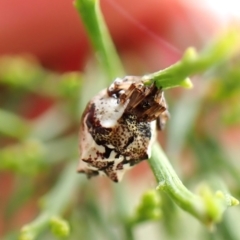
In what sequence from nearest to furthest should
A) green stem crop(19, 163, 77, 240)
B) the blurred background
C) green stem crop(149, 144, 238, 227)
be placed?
green stem crop(149, 144, 238, 227), green stem crop(19, 163, 77, 240), the blurred background

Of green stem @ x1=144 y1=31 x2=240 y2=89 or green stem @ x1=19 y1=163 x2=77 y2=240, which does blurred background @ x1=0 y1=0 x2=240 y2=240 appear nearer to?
green stem @ x1=19 y1=163 x2=77 y2=240

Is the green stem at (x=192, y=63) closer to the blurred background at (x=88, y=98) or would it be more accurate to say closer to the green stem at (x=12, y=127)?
the blurred background at (x=88, y=98)

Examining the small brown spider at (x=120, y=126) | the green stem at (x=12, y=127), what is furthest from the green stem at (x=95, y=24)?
the green stem at (x=12, y=127)

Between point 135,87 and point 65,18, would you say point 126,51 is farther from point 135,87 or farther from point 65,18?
point 135,87

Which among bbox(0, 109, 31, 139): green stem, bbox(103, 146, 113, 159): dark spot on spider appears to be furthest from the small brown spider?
bbox(0, 109, 31, 139): green stem

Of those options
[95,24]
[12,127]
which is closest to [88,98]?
[12,127]

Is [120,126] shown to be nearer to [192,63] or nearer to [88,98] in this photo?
[192,63]

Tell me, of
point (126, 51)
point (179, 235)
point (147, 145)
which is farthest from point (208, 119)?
point (147, 145)
